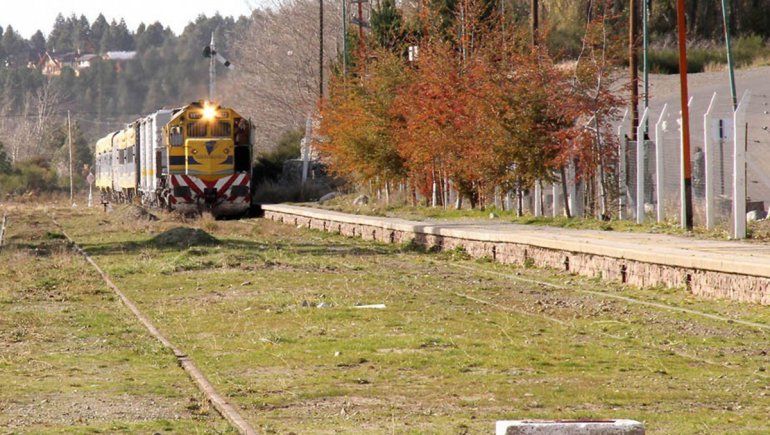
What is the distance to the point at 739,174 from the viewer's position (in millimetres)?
22578

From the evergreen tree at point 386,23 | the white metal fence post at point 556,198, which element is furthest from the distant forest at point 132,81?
the white metal fence post at point 556,198

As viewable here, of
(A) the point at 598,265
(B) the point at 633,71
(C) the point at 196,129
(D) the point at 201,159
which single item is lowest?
(A) the point at 598,265

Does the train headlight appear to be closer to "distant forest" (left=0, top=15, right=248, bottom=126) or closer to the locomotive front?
the locomotive front

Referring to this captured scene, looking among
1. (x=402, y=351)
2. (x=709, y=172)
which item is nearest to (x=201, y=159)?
(x=709, y=172)

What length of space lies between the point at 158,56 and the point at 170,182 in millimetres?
100795

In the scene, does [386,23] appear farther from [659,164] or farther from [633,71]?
[659,164]

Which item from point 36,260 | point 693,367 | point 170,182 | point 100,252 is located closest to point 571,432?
point 693,367

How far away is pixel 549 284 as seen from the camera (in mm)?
20125

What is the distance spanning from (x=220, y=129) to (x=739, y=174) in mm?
24857

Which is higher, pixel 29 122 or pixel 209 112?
pixel 29 122

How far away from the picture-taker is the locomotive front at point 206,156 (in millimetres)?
44000

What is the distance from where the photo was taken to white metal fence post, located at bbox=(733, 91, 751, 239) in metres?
22.4

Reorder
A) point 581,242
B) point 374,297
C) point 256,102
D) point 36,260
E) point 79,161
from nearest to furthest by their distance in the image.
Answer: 1. point 374,297
2. point 581,242
3. point 36,260
4. point 256,102
5. point 79,161

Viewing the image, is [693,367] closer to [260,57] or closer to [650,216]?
[650,216]
